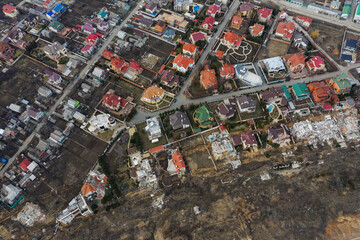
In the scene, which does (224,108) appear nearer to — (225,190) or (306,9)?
(225,190)

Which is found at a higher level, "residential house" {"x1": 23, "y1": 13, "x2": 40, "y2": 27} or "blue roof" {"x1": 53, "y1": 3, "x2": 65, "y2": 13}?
"blue roof" {"x1": 53, "y1": 3, "x2": 65, "y2": 13}

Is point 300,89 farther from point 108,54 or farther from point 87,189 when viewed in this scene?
point 87,189

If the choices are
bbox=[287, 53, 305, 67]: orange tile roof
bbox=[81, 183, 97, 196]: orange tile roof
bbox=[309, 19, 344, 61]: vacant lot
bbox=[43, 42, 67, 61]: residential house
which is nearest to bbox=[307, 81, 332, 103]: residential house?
bbox=[287, 53, 305, 67]: orange tile roof

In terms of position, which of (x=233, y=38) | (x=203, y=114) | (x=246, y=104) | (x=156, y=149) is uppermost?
(x=233, y=38)

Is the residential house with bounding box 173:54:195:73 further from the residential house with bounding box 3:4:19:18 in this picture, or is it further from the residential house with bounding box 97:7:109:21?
the residential house with bounding box 3:4:19:18

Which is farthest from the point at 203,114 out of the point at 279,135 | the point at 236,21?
the point at 236,21

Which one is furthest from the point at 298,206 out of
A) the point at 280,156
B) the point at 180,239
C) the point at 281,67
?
the point at 281,67
